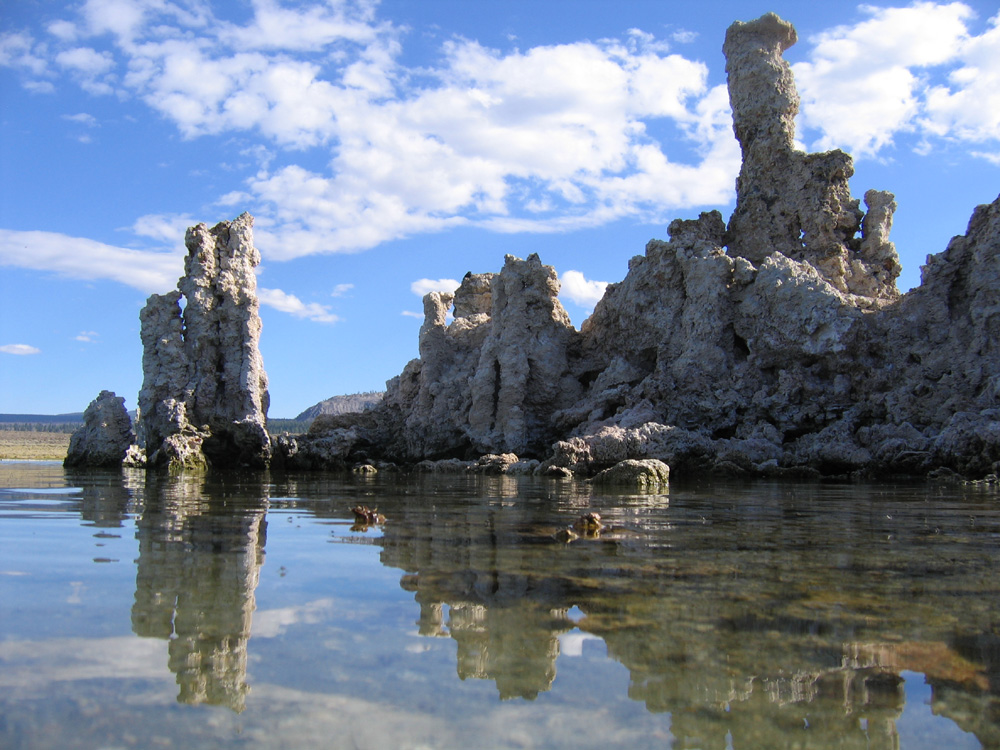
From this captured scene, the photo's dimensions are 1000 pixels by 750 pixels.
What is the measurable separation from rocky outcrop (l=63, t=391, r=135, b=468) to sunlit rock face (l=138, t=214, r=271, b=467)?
1949 millimetres

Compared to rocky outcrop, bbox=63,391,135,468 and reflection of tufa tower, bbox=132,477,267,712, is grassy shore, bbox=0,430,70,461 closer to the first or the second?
rocky outcrop, bbox=63,391,135,468

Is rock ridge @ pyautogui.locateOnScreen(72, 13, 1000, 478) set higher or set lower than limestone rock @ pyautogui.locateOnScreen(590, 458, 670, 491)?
higher

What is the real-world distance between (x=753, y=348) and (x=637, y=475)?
501 inches

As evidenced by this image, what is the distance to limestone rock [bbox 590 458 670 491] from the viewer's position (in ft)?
50.2

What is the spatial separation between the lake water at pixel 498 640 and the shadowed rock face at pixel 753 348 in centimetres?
1550

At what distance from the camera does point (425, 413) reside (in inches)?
1356

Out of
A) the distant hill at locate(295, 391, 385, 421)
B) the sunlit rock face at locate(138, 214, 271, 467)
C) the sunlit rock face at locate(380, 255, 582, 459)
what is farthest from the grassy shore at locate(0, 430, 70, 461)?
the distant hill at locate(295, 391, 385, 421)

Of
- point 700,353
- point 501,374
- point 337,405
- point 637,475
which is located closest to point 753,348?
point 700,353

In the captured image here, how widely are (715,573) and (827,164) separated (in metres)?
28.8

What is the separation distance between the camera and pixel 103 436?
34031 mm

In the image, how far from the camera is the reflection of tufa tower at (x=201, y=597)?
274 centimetres

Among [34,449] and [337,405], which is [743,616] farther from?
[337,405]

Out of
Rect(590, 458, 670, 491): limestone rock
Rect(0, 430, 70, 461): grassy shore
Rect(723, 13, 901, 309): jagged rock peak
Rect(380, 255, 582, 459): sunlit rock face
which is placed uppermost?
Rect(723, 13, 901, 309): jagged rock peak

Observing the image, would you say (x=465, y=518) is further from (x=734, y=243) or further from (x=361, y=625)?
(x=734, y=243)
